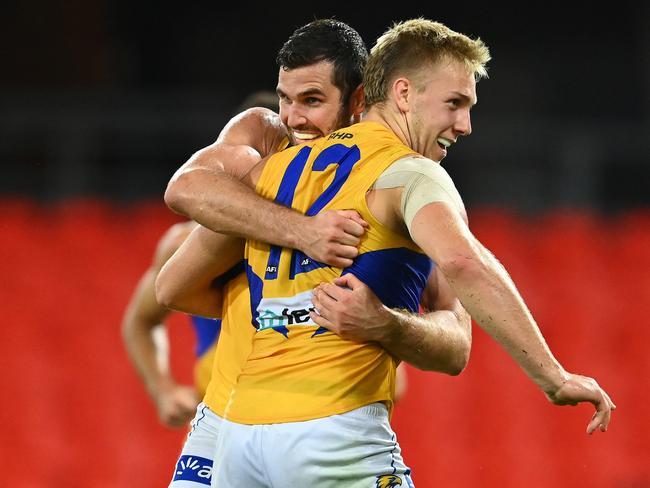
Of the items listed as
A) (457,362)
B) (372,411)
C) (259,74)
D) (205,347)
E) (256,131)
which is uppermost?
(259,74)

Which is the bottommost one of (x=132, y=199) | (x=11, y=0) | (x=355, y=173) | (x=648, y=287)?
(x=355, y=173)

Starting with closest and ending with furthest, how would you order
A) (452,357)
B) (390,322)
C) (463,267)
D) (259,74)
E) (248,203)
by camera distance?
1. (463,267)
2. (390,322)
3. (248,203)
4. (452,357)
5. (259,74)

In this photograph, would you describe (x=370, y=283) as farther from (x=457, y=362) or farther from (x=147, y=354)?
(x=147, y=354)

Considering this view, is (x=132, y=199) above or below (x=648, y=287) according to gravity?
above

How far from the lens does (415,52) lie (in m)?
2.49

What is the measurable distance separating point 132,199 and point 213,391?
7.79 metres

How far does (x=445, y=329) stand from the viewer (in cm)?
258

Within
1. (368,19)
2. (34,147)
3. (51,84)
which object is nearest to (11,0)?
(51,84)

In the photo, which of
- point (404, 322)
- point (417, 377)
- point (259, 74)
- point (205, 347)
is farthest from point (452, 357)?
point (259, 74)

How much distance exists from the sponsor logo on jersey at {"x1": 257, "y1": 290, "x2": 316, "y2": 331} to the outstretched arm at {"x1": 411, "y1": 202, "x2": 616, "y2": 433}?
1.12 feet

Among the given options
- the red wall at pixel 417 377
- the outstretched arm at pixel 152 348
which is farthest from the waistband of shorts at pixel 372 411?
the red wall at pixel 417 377

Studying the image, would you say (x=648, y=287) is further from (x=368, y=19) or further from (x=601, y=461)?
(x=368, y=19)

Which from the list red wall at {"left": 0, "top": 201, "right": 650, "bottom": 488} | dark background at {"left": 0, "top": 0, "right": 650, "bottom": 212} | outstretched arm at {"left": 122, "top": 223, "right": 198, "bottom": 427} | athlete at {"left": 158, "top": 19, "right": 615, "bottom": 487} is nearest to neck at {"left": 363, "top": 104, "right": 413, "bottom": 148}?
athlete at {"left": 158, "top": 19, "right": 615, "bottom": 487}

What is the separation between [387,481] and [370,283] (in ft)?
1.36
